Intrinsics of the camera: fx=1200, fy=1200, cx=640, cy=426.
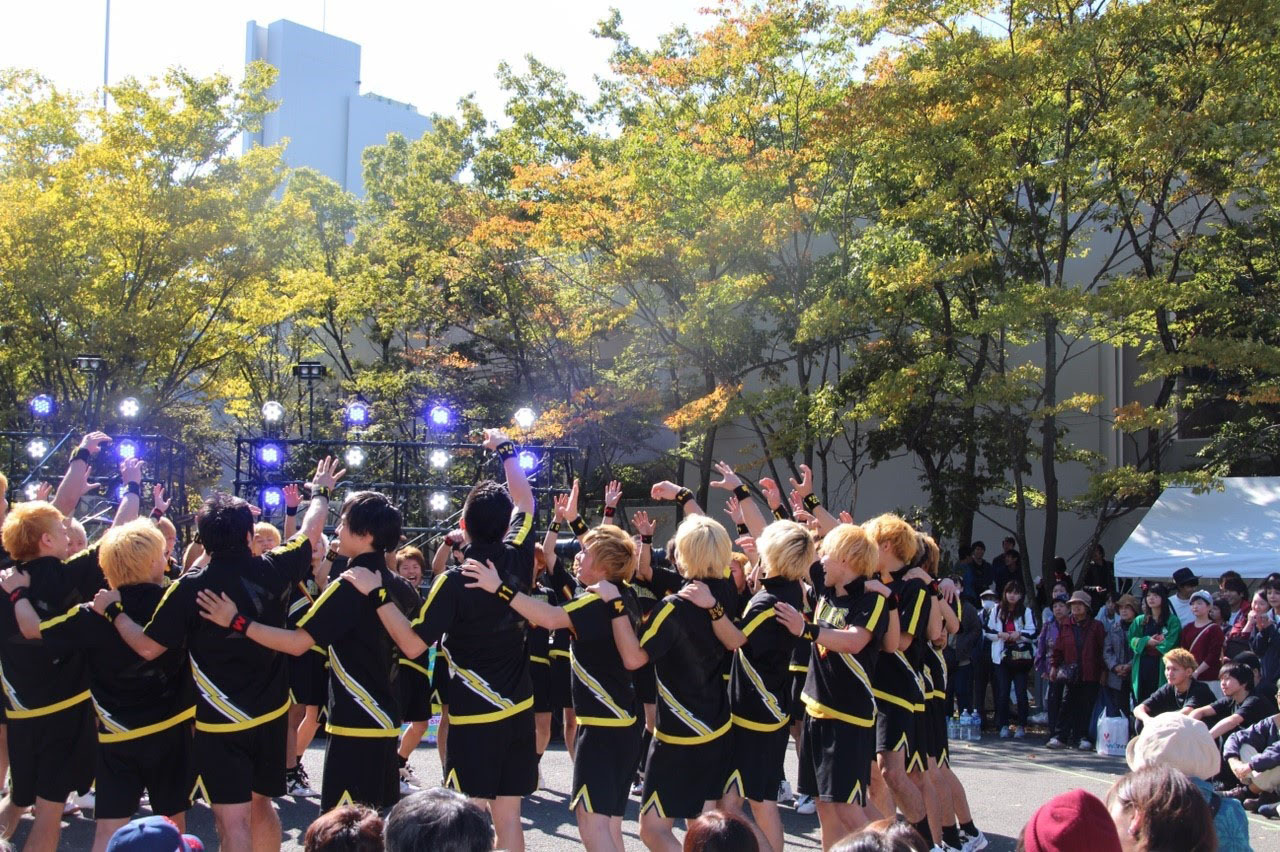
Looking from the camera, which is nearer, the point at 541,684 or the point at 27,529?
the point at 27,529

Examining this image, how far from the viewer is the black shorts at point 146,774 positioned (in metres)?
5.03

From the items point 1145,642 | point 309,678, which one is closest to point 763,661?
point 309,678

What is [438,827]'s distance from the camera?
2.83 m

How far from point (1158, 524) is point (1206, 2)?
6171 mm

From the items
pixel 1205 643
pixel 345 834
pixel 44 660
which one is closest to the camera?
pixel 345 834

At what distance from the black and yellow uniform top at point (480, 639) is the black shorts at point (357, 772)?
1.12 ft

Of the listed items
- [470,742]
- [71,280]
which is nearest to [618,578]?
[470,742]

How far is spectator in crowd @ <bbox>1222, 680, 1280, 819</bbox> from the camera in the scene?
8.95m

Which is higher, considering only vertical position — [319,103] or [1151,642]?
[319,103]

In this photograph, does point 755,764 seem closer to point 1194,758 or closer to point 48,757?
point 1194,758

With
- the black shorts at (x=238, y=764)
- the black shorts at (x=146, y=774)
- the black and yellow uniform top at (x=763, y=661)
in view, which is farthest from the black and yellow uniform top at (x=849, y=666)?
the black shorts at (x=146, y=774)

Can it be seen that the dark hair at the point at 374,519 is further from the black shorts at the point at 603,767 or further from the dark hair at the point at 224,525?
the black shorts at the point at 603,767

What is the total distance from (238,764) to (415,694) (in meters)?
2.67

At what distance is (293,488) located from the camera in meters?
5.69
